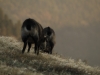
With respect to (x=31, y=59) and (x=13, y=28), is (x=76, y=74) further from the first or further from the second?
(x=13, y=28)

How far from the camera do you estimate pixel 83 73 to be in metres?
17.6

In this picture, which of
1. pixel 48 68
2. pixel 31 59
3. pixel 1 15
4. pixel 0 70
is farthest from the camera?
pixel 1 15

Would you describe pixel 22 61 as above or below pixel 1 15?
below

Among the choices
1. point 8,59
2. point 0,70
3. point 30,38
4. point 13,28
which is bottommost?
point 0,70

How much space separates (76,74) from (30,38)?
15.6 feet

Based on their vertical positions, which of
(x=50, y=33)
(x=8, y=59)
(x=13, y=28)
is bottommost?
(x=8, y=59)

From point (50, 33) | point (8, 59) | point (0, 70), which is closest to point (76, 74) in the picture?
point (8, 59)

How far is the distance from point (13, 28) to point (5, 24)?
Result: 175 inches

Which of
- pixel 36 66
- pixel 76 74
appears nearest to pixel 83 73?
pixel 76 74

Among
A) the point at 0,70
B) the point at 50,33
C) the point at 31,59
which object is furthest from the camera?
the point at 50,33

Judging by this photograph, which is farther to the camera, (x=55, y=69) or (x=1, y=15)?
(x=1, y=15)

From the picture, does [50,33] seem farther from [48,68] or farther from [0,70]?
[0,70]

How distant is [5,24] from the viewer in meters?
122

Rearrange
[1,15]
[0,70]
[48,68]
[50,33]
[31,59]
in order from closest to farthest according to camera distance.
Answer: [0,70] < [48,68] < [31,59] < [50,33] < [1,15]
